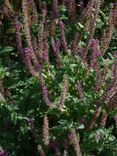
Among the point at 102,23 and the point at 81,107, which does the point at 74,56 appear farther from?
the point at 102,23

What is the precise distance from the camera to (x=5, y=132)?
4039 millimetres

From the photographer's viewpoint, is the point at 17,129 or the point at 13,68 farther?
the point at 13,68

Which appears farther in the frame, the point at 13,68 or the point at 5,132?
the point at 13,68

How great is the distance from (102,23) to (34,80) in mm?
1528

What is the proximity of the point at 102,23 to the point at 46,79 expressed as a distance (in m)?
1.44

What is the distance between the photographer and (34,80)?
401 centimetres

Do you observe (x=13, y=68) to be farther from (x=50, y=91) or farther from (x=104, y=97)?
(x=104, y=97)

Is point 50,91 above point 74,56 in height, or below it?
below

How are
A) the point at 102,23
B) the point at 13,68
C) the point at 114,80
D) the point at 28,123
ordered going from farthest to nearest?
the point at 102,23, the point at 13,68, the point at 28,123, the point at 114,80

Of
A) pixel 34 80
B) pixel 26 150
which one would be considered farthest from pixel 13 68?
pixel 26 150

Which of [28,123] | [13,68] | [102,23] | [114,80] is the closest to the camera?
[114,80]

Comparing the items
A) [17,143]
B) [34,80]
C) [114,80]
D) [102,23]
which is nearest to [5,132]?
[17,143]

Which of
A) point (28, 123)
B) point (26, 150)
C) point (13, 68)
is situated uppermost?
point (13, 68)

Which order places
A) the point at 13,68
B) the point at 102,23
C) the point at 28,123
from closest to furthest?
the point at 28,123, the point at 13,68, the point at 102,23
